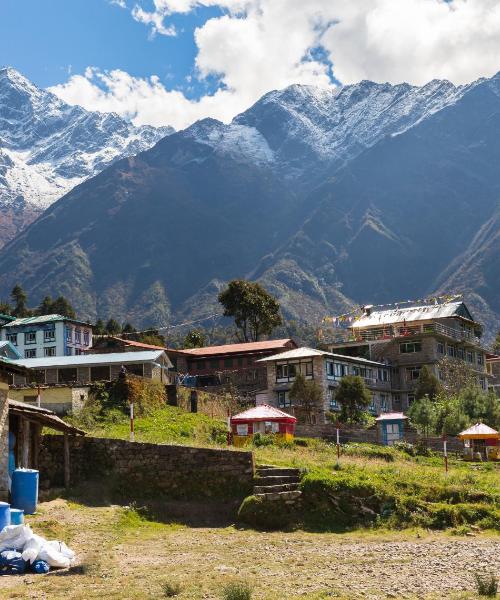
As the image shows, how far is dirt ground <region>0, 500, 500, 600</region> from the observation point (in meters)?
18.8

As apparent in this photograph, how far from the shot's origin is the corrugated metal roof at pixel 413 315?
295 ft

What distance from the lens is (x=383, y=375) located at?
81812 mm

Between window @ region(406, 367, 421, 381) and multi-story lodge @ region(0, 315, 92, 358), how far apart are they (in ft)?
124

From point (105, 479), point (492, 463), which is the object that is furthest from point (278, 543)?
point (492, 463)

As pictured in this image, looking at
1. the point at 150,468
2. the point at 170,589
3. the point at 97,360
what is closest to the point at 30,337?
the point at 97,360

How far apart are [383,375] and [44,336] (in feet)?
136

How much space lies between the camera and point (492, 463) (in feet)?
145

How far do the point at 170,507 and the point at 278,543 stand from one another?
17.1ft

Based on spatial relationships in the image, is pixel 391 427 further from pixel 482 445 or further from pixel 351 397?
pixel 351 397

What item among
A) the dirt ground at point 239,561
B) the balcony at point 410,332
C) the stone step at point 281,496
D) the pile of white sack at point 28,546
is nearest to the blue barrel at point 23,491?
the dirt ground at point 239,561

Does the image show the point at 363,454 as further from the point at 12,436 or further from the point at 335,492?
the point at 12,436

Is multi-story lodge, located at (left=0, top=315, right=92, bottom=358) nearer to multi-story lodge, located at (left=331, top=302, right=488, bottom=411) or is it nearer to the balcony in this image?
the balcony

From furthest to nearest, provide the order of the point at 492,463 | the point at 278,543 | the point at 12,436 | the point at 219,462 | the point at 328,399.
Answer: the point at 328,399, the point at 492,463, the point at 219,462, the point at 12,436, the point at 278,543

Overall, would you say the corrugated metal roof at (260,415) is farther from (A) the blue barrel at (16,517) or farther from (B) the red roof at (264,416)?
(A) the blue barrel at (16,517)
